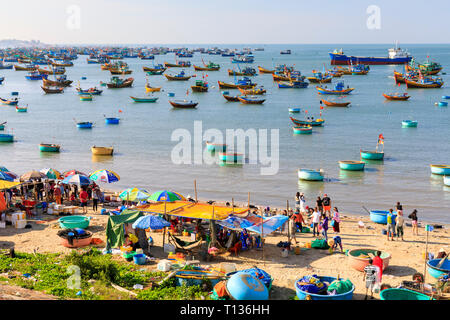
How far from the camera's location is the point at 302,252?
15.2 meters

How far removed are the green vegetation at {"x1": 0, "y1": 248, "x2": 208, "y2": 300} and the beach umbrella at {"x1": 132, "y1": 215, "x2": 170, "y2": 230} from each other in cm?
114

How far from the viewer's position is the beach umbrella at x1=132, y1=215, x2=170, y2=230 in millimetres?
14312

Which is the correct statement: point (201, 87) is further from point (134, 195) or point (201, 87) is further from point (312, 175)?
point (134, 195)

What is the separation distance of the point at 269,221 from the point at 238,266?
1.82m

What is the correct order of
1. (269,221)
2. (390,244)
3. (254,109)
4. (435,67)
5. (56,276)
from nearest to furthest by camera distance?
(56,276), (269,221), (390,244), (254,109), (435,67)

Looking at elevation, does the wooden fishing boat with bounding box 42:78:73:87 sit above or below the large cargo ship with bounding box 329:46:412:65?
below

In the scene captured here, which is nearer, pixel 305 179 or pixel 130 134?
pixel 305 179

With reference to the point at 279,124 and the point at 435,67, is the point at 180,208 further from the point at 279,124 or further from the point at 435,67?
the point at 435,67

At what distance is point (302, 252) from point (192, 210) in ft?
11.5

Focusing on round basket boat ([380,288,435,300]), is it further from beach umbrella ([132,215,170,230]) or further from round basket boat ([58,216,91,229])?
round basket boat ([58,216,91,229])

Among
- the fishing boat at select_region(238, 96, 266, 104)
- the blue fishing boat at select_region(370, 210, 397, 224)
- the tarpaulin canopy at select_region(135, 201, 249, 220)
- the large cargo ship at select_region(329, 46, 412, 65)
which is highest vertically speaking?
the large cargo ship at select_region(329, 46, 412, 65)

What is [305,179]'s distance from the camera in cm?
2903

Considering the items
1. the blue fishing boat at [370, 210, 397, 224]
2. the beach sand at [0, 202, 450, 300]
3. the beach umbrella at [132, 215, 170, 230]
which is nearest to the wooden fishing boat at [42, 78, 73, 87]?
the beach sand at [0, 202, 450, 300]
